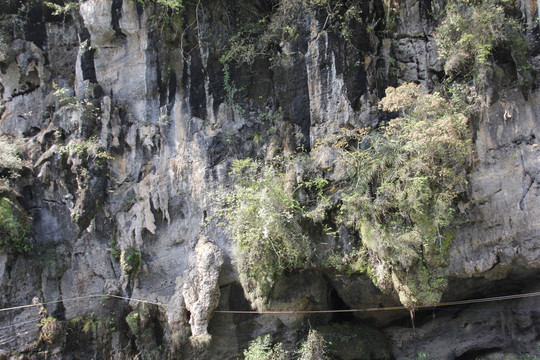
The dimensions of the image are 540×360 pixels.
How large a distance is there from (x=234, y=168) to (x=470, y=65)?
5.45 metres

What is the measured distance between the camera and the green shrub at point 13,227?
10.2 metres

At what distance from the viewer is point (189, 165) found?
428 inches

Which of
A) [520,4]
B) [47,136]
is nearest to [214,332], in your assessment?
[47,136]

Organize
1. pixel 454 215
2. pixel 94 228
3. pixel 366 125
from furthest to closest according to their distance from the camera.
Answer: pixel 94 228, pixel 366 125, pixel 454 215

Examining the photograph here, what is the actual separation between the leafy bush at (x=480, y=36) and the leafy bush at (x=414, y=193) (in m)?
0.97

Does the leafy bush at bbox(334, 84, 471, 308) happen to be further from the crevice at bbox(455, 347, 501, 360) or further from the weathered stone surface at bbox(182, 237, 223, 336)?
the weathered stone surface at bbox(182, 237, 223, 336)

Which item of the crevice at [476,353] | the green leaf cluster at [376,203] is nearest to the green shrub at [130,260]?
the green leaf cluster at [376,203]

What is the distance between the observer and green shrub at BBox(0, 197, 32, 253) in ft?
33.6

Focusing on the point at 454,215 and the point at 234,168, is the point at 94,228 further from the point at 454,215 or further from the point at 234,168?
the point at 454,215

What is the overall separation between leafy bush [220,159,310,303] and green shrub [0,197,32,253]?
5.14 meters

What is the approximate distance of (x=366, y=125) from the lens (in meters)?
9.88

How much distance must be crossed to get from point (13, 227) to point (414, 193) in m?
8.99

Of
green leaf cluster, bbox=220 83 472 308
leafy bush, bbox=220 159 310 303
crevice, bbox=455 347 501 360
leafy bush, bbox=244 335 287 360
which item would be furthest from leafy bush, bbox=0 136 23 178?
crevice, bbox=455 347 501 360

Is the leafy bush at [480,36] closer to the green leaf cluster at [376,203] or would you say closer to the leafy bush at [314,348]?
the green leaf cluster at [376,203]
